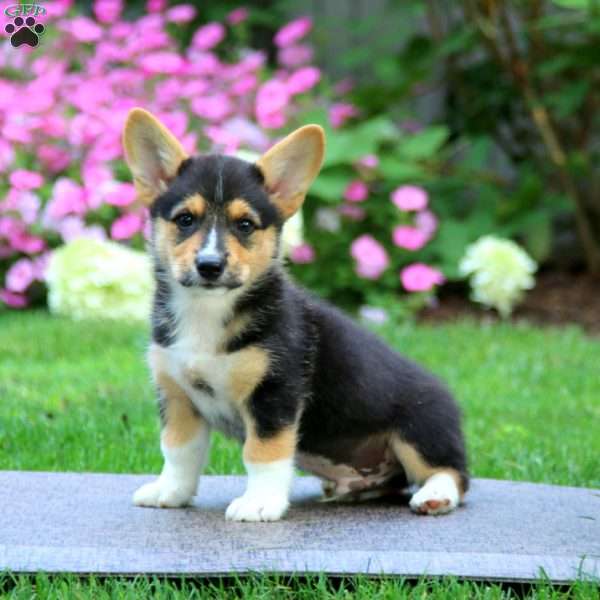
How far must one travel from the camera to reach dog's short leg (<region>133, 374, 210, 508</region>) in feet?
13.0

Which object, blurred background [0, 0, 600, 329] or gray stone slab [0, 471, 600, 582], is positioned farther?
blurred background [0, 0, 600, 329]

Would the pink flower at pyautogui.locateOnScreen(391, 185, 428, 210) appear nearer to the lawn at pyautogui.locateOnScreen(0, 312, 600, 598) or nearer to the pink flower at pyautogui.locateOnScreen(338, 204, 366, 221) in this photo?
the pink flower at pyautogui.locateOnScreen(338, 204, 366, 221)

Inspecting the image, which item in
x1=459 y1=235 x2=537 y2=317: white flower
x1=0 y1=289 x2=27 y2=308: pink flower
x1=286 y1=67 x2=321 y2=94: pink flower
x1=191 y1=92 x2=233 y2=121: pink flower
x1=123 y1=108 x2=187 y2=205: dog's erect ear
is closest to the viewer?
x1=123 y1=108 x2=187 y2=205: dog's erect ear

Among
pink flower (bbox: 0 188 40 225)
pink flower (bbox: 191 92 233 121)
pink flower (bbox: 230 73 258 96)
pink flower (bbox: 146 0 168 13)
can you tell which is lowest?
pink flower (bbox: 0 188 40 225)

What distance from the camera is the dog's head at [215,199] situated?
364cm

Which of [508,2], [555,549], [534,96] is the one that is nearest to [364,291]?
[534,96]

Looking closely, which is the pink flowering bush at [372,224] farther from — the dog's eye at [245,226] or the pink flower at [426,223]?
the dog's eye at [245,226]

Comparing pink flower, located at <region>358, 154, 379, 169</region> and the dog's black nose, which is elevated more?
pink flower, located at <region>358, 154, 379, 169</region>

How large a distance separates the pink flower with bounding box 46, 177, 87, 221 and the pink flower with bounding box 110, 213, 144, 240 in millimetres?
330

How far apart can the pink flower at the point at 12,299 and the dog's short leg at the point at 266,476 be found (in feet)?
19.9

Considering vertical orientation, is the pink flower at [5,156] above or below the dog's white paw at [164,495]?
above

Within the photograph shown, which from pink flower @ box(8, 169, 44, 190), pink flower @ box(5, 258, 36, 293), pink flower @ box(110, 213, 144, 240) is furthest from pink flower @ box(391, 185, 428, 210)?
pink flower @ box(5, 258, 36, 293)

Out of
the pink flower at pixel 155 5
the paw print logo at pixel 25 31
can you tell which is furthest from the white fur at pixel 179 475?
the pink flower at pixel 155 5

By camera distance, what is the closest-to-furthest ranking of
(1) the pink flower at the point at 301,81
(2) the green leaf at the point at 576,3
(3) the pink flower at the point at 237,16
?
(2) the green leaf at the point at 576,3 → (1) the pink flower at the point at 301,81 → (3) the pink flower at the point at 237,16
